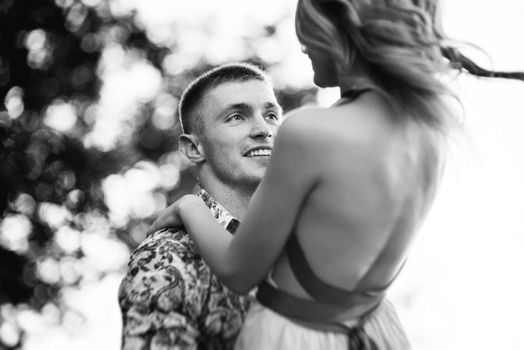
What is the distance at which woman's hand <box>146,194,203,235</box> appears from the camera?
124 inches

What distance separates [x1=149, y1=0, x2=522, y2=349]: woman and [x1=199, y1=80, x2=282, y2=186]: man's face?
109 cm

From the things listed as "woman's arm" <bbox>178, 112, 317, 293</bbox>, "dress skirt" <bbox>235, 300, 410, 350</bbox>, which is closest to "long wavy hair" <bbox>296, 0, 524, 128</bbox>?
"woman's arm" <bbox>178, 112, 317, 293</bbox>

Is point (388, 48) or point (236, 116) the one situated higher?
point (388, 48)

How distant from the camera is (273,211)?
8.30 ft

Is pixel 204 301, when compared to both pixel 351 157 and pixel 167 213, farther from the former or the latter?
pixel 351 157

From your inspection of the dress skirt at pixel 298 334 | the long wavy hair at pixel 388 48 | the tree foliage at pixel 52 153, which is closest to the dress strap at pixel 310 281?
the dress skirt at pixel 298 334

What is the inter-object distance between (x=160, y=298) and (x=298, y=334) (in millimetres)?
699

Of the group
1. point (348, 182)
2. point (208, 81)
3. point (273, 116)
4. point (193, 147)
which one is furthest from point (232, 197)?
point (348, 182)

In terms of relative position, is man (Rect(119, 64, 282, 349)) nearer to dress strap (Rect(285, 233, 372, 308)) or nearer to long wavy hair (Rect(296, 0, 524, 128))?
dress strap (Rect(285, 233, 372, 308))

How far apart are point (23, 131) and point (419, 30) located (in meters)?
14.9

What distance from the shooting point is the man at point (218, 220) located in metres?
3.10

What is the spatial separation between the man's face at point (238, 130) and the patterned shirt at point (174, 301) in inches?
18.9

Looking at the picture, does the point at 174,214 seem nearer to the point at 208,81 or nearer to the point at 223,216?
the point at 223,216

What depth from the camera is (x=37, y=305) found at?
1658cm
